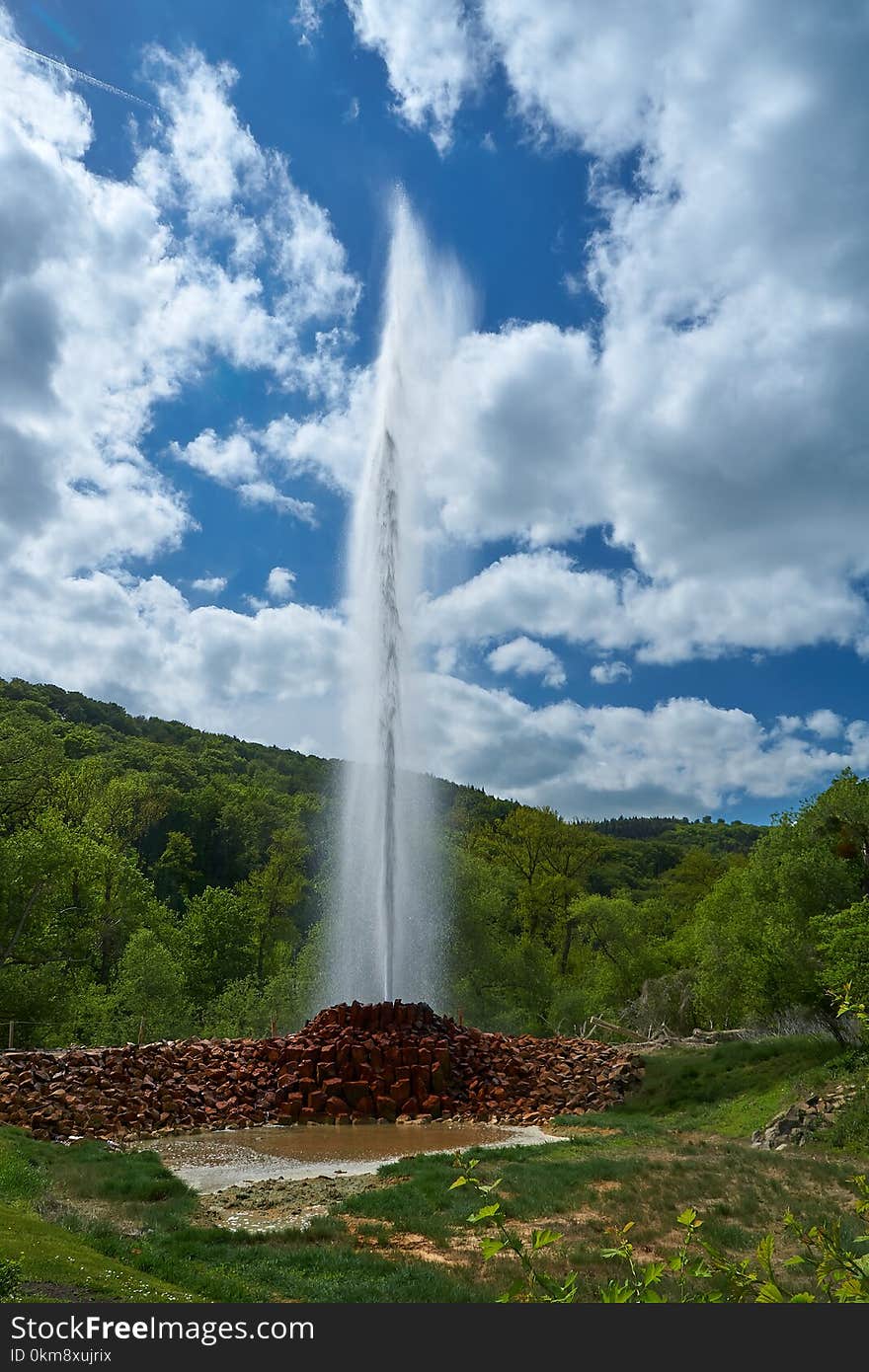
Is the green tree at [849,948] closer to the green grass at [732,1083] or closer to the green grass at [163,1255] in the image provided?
the green grass at [732,1083]

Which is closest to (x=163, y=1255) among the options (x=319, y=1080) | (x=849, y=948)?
(x=319, y=1080)

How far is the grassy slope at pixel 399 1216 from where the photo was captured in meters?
7.94

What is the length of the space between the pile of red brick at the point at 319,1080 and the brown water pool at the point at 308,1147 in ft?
3.20

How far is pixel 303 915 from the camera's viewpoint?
5781 centimetres

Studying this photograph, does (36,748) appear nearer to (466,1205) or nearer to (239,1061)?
(239,1061)

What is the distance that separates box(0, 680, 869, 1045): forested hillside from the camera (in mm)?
26688

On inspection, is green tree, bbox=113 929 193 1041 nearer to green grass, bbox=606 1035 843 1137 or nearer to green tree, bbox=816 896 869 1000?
green grass, bbox=606 1035 843 1137

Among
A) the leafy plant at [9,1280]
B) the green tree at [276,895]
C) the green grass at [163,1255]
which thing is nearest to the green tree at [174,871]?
the green tree at [276,895]

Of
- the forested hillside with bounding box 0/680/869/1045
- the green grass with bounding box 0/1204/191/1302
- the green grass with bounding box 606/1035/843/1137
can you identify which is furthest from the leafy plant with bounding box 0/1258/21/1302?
the green grass with bounding box 606/1035/843/1137

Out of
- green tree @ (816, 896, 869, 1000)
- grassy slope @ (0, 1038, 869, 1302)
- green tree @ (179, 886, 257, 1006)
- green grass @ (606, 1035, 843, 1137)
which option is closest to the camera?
grassy slope @ (0, 1038, 869, 1302)

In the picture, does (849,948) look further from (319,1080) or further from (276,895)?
(276,895)

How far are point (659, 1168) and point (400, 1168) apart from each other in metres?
4.45

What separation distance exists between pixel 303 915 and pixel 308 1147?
1620 inches

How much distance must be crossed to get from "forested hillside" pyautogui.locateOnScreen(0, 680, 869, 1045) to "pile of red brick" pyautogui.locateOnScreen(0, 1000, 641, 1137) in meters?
4.10
